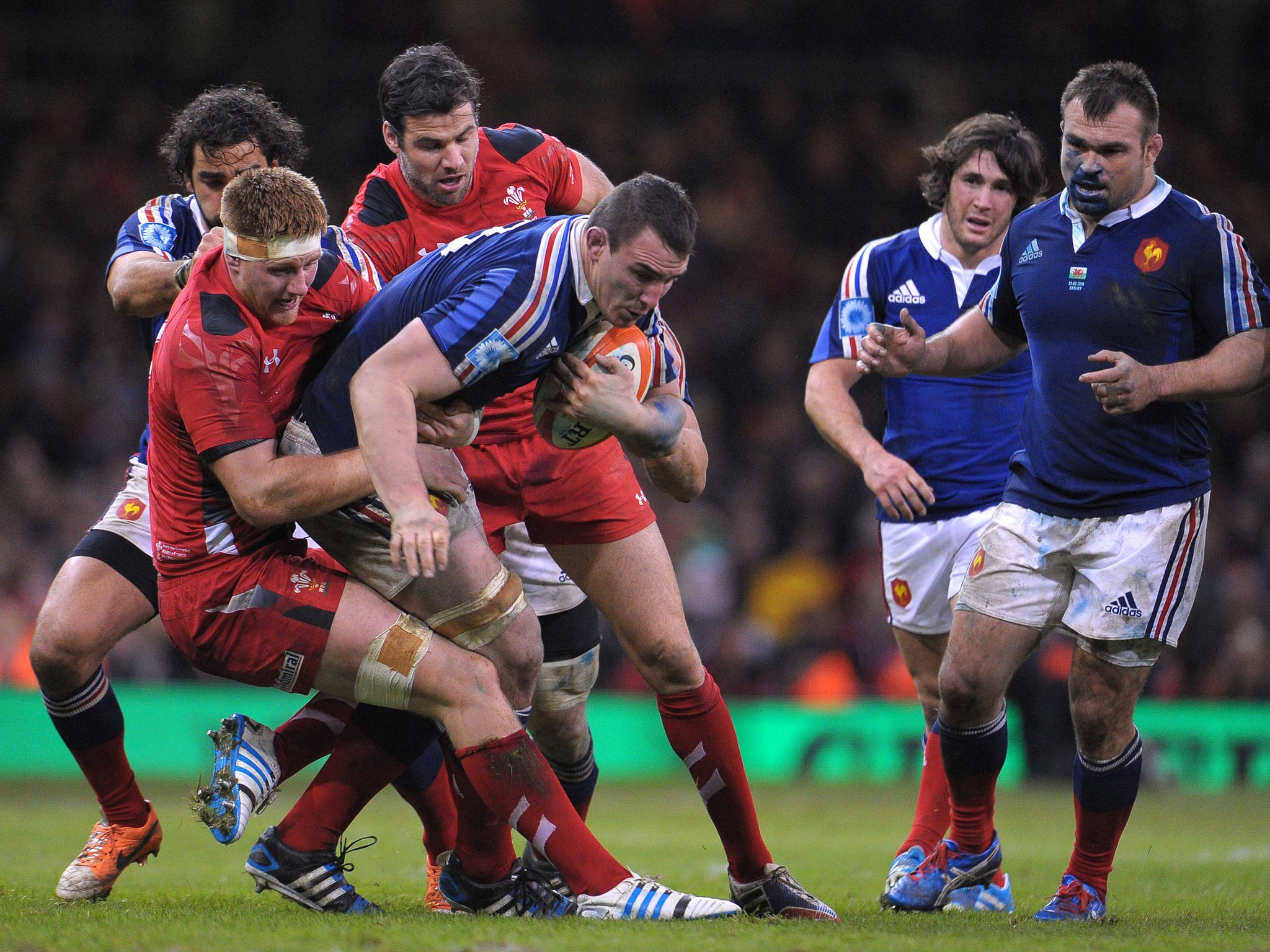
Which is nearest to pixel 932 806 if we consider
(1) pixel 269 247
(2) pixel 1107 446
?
(2) pixel 1107 446

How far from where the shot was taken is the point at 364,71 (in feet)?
55.1

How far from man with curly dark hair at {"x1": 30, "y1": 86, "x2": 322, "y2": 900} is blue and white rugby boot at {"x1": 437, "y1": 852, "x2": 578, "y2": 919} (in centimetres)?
126

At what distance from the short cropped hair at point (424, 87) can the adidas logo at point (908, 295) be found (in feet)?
6.31

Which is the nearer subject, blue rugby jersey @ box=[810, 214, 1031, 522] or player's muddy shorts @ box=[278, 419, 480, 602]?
player's muddy shorts @ box=[278, 419, 480, 602]

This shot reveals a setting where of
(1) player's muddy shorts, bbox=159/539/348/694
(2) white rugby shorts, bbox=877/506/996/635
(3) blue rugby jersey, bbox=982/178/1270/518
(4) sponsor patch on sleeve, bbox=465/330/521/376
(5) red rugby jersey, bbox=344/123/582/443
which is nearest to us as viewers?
(4) sponsor patch on sleeve, bbox=465/330/521/376

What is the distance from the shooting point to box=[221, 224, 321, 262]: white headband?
4.43m

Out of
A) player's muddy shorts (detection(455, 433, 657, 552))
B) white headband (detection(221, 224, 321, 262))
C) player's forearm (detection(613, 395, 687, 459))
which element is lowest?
player's muddy shorts (detection(455, 433, 657, 552))

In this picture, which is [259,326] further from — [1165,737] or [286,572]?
[1165,737]

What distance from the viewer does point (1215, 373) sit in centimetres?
481

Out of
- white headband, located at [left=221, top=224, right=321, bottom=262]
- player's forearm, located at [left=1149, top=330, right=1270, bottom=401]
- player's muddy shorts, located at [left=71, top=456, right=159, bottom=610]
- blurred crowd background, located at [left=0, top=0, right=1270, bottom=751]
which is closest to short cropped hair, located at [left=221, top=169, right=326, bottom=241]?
white headband, located at [left=221, top=224, right=321, bottom=262]

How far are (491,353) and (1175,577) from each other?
2.42m

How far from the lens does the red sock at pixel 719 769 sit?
16.2ft

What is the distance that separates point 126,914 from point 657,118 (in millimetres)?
13576

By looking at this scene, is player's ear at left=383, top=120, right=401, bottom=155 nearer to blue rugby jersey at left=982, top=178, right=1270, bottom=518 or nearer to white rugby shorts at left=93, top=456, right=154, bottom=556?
white rugby shorts at left=93, top=456, right=154, bottom=556
